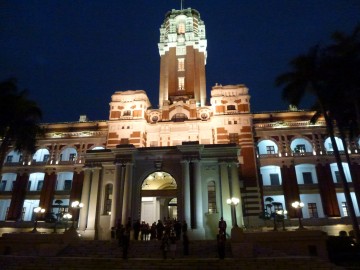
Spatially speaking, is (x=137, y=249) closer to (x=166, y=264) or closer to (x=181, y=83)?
(x=166, y=264)

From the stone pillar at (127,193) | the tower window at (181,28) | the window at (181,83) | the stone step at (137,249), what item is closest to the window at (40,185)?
the stone pillar at (127,193)

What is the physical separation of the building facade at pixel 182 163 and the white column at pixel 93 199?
0.10 metres

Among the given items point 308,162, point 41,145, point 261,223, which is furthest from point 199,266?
point 41,145

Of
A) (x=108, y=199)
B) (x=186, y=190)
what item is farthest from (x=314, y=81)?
(x=108, y=199)

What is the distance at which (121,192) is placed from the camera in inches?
1180

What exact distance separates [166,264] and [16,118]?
75.6 ft

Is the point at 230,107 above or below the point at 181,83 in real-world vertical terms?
below

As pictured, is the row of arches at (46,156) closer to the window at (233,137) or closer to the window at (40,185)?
the window at (40,185)

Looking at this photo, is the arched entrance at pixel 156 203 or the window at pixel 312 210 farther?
the window at pixel 312 210

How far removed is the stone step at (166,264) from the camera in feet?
57.6

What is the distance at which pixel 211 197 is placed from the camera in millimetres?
30750

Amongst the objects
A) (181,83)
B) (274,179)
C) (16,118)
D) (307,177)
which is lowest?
(274,179)

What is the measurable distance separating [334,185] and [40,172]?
41.6m

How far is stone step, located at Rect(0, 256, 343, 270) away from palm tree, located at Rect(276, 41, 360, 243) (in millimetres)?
12711
